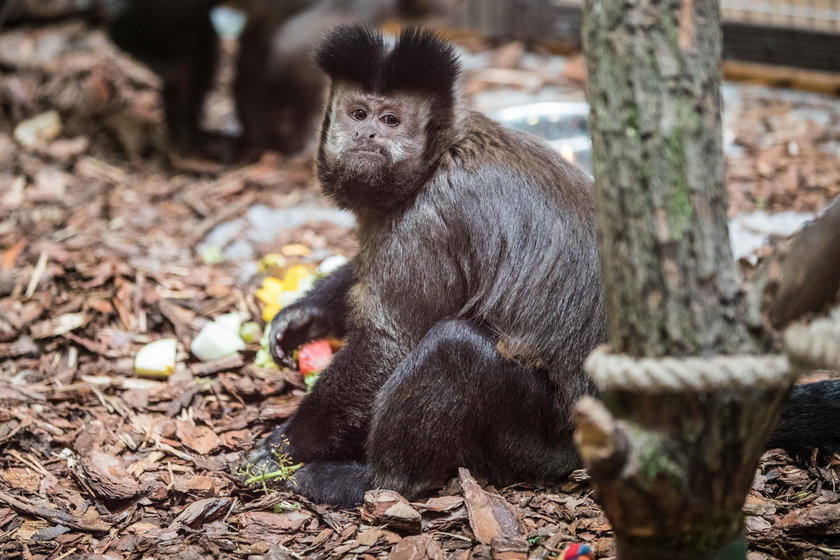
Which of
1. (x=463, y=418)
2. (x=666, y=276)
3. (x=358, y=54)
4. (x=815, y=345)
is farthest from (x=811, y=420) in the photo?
(x=358, y=54)

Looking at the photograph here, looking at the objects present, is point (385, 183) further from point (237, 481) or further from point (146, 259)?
point (146, 259)

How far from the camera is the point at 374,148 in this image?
4012mm

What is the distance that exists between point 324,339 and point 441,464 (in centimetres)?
139

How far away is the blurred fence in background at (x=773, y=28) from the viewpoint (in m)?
7.98

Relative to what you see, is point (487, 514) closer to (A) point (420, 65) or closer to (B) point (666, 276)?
(B) point (666, 276)

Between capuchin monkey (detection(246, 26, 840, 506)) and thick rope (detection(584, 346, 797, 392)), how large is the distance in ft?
4.23

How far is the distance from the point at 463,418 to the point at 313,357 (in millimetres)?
1307

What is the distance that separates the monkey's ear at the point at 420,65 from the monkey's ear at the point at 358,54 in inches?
2.6

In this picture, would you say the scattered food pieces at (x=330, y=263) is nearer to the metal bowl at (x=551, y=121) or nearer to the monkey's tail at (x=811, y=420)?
the metal bowl at (x=551, y=121)

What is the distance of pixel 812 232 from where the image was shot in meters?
2.54

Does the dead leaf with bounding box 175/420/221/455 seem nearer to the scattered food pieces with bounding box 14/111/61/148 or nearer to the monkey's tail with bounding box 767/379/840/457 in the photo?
the monkey's tail with bounding box 767/379/840/457

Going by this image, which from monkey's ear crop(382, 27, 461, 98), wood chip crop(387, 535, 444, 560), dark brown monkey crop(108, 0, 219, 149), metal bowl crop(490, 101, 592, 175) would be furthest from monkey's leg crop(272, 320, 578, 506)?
dark brown monkey crop(108, 0, 219, 149)

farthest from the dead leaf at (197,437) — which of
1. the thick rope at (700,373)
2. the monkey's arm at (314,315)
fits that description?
the thick rope at (700,373)

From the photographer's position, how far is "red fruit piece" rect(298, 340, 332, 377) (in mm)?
4691
